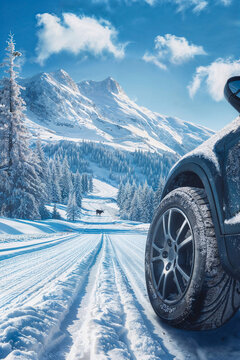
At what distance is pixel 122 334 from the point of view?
5.20ft

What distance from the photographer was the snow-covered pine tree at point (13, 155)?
18859mm

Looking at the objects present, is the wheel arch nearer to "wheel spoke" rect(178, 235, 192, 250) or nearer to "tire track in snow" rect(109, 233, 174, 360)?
"wheel spoke" rect(178, 235, 192, 250)

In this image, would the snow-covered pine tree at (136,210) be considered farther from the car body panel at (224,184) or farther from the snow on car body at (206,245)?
the car body panel at (224,184)

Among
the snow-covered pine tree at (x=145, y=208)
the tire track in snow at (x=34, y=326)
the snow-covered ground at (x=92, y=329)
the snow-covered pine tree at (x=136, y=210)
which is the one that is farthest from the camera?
the snow-covered pine tree at (x=136, y=210)

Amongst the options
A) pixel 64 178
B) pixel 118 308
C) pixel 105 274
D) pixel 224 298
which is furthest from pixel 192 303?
pixel 64 178

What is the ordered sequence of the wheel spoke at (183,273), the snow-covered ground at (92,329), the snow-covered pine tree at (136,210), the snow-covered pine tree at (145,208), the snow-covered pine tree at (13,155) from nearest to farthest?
the snow-covered ground at (92,329)
the wheel spoke at (183,273)
the snow-covered pine tree at (13,155)
the snow-covered pine tree at (145,208)
the snow-covered pine tree at (136,210)

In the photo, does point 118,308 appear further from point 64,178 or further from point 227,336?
point 64,178

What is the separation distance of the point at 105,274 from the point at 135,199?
178 feet

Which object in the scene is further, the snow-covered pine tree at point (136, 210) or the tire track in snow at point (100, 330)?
the snow-covered pine tree at point (136, 210)

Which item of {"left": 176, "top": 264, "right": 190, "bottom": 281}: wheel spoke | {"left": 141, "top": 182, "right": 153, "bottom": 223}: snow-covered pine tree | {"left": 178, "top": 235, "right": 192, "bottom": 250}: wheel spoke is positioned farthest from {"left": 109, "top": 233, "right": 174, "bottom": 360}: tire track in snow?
{"left": 141, "top": 182, "right": 153, "bottom": 223}: snow-covered pine tree

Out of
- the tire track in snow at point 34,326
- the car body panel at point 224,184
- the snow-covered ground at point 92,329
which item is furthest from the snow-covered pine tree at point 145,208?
the car body panel at point 224,184

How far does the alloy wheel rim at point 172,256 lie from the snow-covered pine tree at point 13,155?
19.1 metres

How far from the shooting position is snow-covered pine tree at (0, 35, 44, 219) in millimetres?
18859

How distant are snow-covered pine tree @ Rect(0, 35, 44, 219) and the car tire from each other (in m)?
19.2
